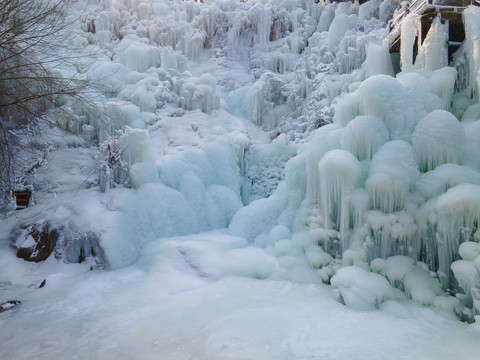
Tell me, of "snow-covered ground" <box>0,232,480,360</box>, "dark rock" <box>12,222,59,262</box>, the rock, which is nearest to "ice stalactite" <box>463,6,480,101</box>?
"snow-covered ground" <box>0,232,480,360</box>

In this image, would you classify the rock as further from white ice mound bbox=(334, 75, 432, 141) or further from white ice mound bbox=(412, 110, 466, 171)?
white ice mound bbox=(412, 110, 466, 171)

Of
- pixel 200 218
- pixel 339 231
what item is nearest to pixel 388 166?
pixel 339 231

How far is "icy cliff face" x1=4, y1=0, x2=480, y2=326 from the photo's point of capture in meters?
5.14

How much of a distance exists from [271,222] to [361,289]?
3.31 metres

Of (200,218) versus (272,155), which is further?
(272,155)

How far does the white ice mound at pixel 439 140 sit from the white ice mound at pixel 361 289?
210cm

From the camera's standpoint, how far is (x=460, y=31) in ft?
27.3

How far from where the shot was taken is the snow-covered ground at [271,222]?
4086 millimetres

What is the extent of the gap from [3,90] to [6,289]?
14.0 ft

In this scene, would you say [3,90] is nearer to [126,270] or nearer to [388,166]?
[126,270]

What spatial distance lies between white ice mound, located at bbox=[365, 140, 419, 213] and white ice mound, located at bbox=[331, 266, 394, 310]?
1138mm

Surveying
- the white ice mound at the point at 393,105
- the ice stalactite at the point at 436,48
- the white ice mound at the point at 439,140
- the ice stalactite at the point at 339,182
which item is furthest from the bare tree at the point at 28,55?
the ice stalactite at the point at 436,48

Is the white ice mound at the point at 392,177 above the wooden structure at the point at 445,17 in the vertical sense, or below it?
below

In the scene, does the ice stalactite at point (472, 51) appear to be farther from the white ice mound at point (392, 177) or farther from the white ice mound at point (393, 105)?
the white ice mound at point (392, 177)
